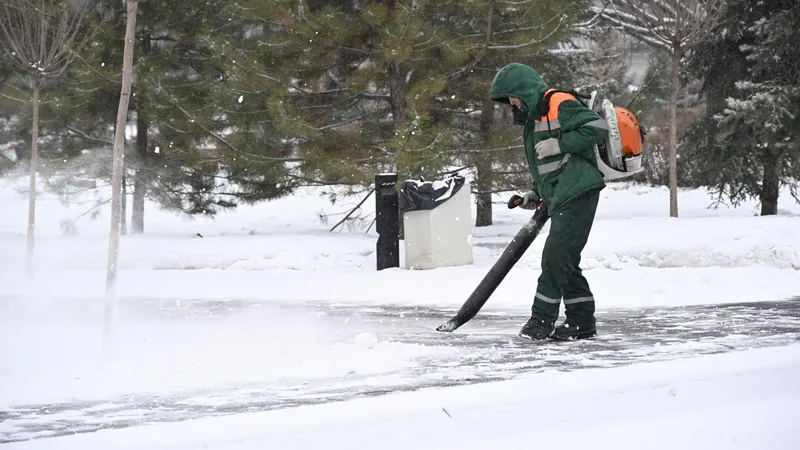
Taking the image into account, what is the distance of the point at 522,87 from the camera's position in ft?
21.2

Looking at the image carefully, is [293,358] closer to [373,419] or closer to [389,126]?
[373,419]

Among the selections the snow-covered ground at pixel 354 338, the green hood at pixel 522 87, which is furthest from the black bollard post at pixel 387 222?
the green hood at pixel 522 87

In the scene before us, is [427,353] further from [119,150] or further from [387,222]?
[387,222]

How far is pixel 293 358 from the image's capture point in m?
6.05

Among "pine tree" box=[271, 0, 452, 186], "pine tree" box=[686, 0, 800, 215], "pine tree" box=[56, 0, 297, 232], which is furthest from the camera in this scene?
"pine tree" box=[686, 0, 800, 215]

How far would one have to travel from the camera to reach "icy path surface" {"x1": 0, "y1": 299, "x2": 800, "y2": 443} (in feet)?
15.3

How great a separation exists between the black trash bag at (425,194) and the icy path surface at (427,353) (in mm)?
2817

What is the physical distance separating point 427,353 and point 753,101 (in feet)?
41.4

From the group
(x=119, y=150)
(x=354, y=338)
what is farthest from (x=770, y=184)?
(x=119, y=150)

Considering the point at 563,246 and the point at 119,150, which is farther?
the point at 119,150

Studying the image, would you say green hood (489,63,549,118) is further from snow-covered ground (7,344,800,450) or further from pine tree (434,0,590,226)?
pine tree (434,0,590,226)

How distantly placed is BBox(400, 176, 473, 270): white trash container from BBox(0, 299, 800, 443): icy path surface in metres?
2.71

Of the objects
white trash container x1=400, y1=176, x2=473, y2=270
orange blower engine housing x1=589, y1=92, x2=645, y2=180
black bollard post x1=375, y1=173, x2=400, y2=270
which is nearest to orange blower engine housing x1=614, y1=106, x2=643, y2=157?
orange blower engine housing x1=589, y1=92, x2=645, y2=180

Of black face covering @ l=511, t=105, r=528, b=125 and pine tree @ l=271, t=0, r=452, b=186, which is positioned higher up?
pine tree @ l=271, t=0, r=452, b=186
